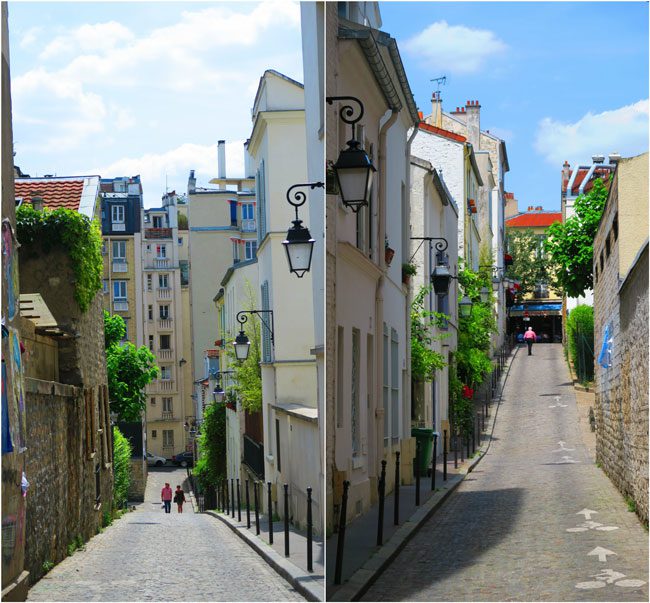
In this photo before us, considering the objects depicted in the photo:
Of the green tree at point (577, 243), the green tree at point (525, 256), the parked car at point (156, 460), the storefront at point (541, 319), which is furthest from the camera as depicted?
the storefront at point (541, 319)

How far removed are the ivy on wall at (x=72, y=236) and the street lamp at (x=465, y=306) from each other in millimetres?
5653

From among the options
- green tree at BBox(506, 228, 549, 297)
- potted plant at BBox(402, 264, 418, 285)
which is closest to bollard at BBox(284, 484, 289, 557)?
potted plant at BBox(402, 264, 418, 285)

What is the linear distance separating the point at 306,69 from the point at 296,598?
106 inches

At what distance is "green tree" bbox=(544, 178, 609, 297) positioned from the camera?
893 inches

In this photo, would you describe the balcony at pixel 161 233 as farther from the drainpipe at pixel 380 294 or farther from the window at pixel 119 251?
the drainpipe at pixel 380 294

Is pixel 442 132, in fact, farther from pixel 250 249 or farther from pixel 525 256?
pixel 525 256

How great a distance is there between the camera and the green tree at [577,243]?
2269 centimetres

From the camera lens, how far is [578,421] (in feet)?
89.8

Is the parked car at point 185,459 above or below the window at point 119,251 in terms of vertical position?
below

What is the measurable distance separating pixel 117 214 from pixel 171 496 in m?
2.06

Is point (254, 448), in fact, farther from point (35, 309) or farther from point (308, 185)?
point (35, 309)

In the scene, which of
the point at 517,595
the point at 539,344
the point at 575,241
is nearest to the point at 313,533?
the point at 517,595

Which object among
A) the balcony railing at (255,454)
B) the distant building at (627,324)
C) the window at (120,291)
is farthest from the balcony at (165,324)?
the distant building at (627,324)

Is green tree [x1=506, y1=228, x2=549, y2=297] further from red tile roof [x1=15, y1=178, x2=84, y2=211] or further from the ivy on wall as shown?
red tile roof [x1=15, y1=178, x2=84, y2=211]
